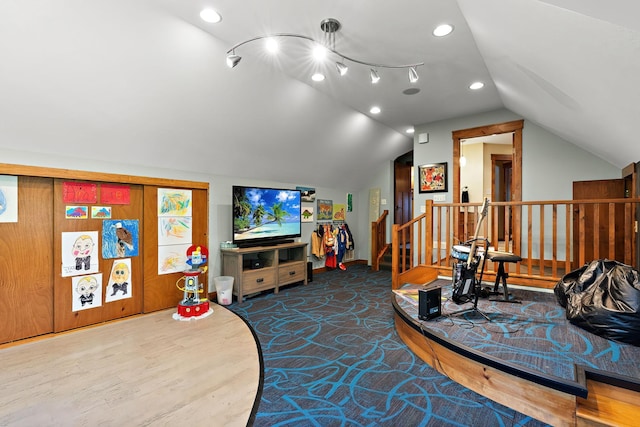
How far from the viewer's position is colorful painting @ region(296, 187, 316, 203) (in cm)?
587

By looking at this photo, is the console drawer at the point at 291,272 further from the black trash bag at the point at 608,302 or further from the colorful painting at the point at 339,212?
the black trash bag at the point at 608,302

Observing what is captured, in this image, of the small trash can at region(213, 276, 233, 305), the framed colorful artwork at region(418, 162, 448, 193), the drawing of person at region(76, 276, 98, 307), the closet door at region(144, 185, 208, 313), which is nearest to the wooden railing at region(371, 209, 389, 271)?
the framed colorful artwork at region(418, 162, 448, 193)

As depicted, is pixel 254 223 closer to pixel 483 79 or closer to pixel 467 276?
pixel 467 276

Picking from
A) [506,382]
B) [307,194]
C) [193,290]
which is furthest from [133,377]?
[307,194]

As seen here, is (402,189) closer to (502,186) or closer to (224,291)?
(502,186)

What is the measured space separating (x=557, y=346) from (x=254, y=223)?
12.7 feet

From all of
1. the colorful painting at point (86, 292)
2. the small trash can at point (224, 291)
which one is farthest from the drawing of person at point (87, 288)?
the small trash can at point (224, 291)

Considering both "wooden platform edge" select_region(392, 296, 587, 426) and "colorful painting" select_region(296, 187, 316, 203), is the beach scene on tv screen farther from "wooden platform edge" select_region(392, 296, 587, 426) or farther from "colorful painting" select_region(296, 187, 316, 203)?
"wooden platform edge" select_region(392, 296, 587, 426)

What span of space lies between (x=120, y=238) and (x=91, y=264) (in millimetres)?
388

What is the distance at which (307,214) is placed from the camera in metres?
6.01

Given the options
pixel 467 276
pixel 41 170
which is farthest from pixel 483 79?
pixel 41 170

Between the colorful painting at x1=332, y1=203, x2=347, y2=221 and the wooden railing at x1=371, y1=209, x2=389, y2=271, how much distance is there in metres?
0.74

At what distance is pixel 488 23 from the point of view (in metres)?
2.27

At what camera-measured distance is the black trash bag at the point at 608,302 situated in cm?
205
